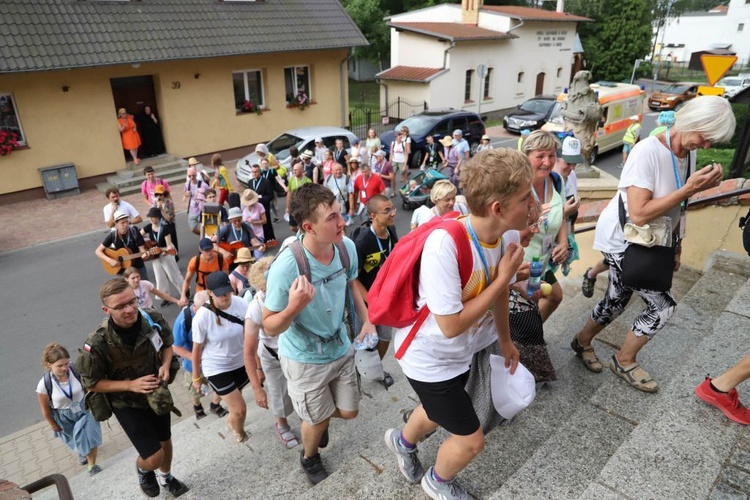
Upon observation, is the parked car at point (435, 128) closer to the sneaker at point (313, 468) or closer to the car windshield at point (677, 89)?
the sneaker at point (313, 468)

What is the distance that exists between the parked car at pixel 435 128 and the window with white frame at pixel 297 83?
4.03 meters

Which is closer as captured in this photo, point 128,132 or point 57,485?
point 57,485

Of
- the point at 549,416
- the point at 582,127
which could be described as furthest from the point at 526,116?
the point at 549,416

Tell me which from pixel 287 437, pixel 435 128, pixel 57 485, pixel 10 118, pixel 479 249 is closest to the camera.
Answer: pixel 479 249

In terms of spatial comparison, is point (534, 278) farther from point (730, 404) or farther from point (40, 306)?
point (40, 306)

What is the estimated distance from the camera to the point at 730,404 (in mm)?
2855

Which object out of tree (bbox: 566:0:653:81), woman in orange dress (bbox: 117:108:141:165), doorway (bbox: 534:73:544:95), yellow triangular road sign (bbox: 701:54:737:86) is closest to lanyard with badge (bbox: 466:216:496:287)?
yellow triangular road sign (bbox: 701:54:737:86)

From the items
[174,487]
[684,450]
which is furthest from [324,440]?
[684,450]

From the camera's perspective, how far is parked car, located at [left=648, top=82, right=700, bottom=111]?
2790cm

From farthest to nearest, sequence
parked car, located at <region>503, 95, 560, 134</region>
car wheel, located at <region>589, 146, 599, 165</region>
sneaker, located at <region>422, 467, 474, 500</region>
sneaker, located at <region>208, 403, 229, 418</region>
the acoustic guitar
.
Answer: parked car, located at <region>503, 95, 560, 134</region>, car wheel, located at <region>589, 146, 599, 165</region>, the acoustic guitar, sneaker, located at <region>208, 403, 229, 418</region>, sneaker, located at <region>422, 467, 474, 500</region>

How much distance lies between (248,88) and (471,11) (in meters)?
14.8

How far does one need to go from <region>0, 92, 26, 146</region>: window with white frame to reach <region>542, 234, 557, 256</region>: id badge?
14429 millimetres

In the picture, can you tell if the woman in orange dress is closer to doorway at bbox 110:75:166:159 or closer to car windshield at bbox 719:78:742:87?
doorway at bbox 110:75:166:159

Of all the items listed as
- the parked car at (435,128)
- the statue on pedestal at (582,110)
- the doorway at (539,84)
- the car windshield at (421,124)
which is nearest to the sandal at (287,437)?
the statue on pedestal at (582,110)
